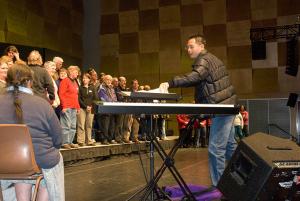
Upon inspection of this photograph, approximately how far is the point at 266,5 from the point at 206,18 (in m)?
1.78

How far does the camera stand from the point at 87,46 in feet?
42.8

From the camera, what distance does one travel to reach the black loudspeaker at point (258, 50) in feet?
38.4

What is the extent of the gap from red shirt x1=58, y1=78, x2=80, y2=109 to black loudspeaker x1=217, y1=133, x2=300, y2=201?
13.8 feet

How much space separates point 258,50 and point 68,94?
23.3 feet

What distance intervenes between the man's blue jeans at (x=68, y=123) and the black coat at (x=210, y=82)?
314 centimetres

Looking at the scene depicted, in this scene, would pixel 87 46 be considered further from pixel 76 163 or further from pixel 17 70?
pixel 17 70

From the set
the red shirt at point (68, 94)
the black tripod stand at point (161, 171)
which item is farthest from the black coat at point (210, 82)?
the red shirt at point (68, 94)

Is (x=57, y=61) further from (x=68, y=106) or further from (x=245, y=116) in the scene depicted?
(x=245, y=116)

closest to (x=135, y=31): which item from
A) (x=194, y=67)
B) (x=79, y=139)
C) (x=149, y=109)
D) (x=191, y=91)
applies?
(x=191, y=91)

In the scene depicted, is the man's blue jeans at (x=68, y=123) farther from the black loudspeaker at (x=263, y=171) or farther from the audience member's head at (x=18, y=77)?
the black loudspeaker at (x=263, y=171)

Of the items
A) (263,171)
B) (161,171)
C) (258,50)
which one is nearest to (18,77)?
(161,171)

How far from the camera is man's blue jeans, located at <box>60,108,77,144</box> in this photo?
6289 millimetres

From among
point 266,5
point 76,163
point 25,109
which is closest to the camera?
point 25,109

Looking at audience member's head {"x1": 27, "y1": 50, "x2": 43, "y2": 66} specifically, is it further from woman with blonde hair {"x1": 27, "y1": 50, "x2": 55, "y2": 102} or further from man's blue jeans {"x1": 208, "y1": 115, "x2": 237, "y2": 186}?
man's blue jeans {"x1": 208, "y1": 115, "x2": 237, "y2": 186}
